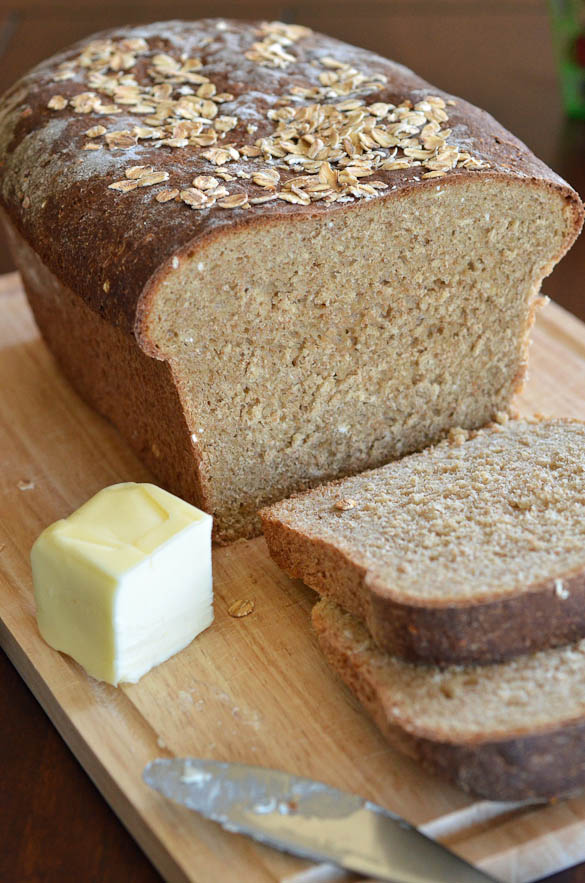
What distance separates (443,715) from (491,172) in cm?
138

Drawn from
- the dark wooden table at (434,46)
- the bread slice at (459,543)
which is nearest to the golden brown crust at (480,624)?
the bread slice at (459,543)

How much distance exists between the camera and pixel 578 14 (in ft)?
15.2

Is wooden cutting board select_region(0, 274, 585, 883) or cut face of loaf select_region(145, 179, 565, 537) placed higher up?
cut face of loaf select_region(145, 179, 565, 537)

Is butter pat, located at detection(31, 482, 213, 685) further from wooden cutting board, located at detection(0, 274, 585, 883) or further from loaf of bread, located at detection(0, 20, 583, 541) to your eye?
loaf of bread, located at detection(0, 20, 583, 541)

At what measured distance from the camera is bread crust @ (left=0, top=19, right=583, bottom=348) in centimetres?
249

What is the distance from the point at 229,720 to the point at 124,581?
39 cm

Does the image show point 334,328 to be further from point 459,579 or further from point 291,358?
point 459,579

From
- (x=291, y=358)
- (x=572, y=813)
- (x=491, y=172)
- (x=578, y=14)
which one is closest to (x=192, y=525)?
(x=291, y=358)

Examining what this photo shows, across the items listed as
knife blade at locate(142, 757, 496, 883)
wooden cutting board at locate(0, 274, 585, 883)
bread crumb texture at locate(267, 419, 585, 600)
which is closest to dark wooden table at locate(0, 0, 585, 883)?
wooden cutting board at locate(0, 274, 585, 883)

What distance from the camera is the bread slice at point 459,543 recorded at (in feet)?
7.30

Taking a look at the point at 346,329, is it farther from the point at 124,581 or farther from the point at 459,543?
the point at 124,581

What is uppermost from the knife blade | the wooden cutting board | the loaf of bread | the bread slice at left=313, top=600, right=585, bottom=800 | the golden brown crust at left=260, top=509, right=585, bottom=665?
the loaf of bread

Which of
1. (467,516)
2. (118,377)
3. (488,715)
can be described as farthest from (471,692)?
(118,377)

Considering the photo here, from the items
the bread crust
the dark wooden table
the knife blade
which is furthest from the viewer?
the dark wooden table
